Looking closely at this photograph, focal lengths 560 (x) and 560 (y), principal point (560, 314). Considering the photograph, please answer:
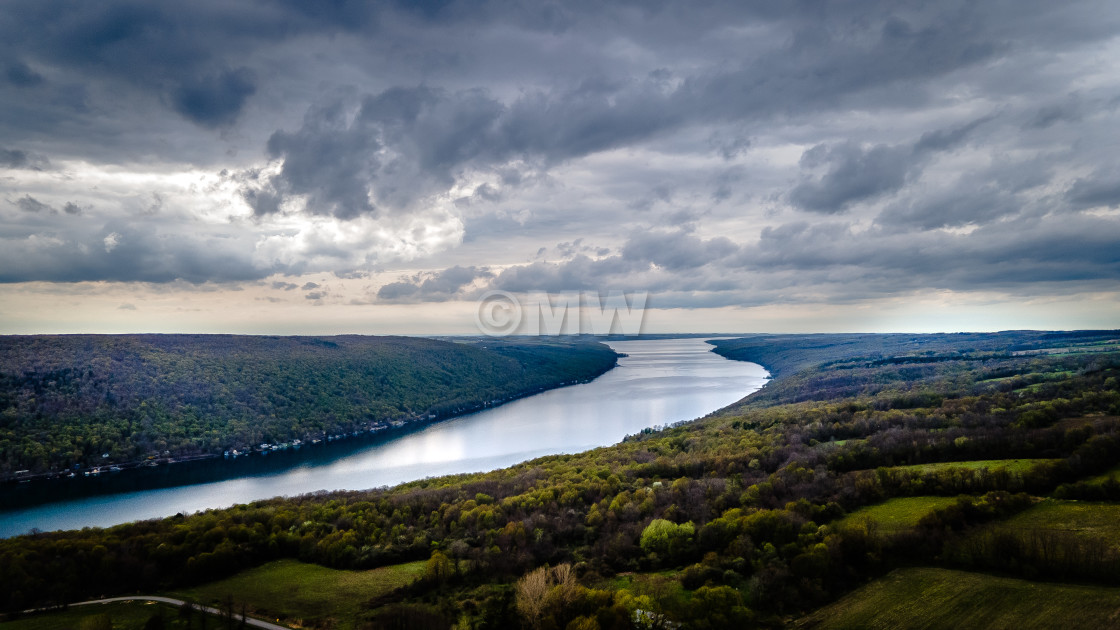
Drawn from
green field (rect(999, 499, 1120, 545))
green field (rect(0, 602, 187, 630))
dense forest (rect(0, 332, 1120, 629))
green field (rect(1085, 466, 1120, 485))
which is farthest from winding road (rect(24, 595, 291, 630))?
green field (rect(1085, 466, 1120, 485))

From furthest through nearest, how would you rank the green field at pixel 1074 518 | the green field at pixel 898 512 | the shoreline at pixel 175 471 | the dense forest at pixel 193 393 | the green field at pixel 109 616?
the dense forest at pixel 193 393 → the shoreline at pixel 175 471 → the green field at pixel 898 512 → the green field at pixel 1074 518 → the green field at pixel 109 616

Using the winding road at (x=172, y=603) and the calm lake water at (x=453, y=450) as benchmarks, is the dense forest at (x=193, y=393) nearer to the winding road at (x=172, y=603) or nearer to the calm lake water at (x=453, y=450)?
the calm lake water at (x=453, y=450)

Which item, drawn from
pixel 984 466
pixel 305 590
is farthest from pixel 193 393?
pixel 984 466

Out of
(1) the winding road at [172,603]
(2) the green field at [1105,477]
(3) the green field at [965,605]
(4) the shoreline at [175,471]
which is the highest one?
(2) the green field at [1105,477]

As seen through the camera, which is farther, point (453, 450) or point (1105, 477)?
point (453, 450)

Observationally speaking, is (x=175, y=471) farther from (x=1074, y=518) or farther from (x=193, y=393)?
(x=1074, y=518)

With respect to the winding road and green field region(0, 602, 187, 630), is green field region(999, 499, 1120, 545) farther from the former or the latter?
green field region(0, 602, 187, 630)

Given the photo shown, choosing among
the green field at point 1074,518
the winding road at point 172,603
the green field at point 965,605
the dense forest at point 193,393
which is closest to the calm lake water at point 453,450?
the dense forest at point 193,393

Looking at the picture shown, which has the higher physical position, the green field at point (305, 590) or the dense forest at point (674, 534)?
the dense forest at point (674, 534)
